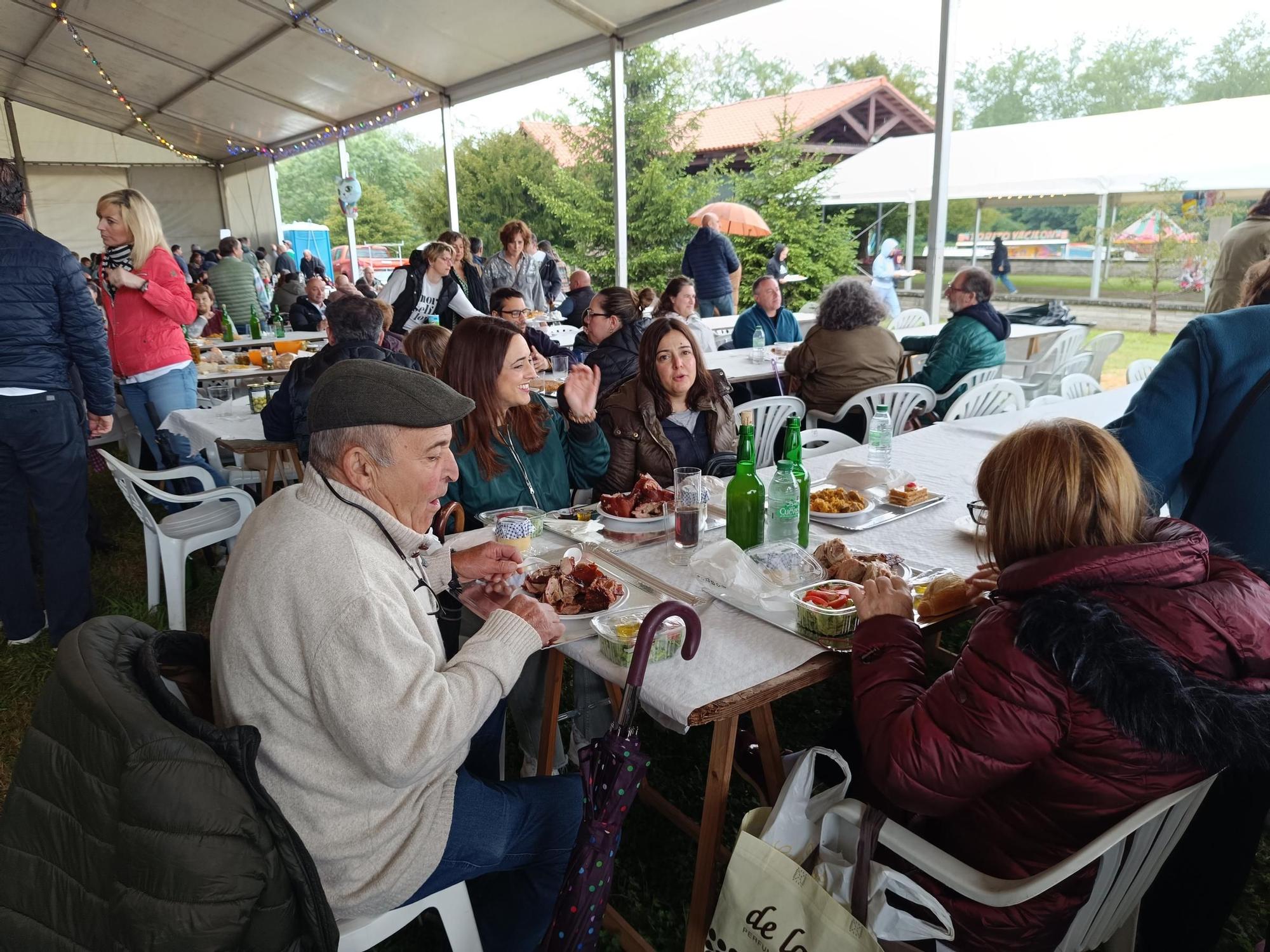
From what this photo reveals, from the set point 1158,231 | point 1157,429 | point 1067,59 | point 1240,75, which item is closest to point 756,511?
point 1157,429

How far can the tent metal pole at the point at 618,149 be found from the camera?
783cm

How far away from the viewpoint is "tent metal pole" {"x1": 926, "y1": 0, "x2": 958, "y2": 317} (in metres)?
5.62

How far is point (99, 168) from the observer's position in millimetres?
18609

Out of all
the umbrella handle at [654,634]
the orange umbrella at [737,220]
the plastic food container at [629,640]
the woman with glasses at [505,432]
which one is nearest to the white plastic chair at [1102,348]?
the orange umbrella at [737,220]

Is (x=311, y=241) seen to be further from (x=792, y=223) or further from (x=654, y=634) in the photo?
(x=654, y=634)

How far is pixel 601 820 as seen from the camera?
1.25 metres

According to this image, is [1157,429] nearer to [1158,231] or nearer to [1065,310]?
[1065,310]

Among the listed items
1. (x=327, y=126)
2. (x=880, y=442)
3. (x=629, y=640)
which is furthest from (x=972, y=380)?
(x=327, y=126)

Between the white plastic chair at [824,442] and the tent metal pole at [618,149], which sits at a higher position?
the tent metal pole at [618,149]

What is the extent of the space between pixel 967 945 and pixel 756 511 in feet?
3.15

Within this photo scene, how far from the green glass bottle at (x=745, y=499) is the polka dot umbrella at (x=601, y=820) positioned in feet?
2.12

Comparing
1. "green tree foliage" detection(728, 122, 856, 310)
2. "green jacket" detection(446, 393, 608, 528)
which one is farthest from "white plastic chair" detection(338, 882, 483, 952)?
"green tree foliage" detection(728, 122, 856, 310)

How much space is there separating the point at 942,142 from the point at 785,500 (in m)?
5.06

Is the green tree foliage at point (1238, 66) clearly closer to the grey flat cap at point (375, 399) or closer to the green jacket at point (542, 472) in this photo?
the green jacket at point (542, 472)
